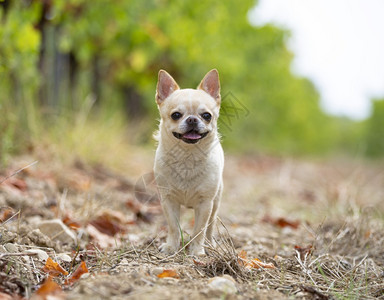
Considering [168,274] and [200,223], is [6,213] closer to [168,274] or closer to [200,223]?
[200,223]

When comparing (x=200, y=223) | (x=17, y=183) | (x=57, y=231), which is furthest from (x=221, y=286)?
(x=17, y=183)

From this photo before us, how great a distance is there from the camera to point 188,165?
11.3 feet

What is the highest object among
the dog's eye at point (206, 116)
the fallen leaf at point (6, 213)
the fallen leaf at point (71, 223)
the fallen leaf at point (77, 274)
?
the dog's eye at point (206, 116)

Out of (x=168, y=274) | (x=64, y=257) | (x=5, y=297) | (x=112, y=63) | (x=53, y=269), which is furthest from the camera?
(x=112, y=63)

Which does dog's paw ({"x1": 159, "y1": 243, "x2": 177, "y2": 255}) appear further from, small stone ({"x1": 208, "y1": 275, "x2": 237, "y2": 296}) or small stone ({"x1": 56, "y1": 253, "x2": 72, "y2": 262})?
small stone ({"x1": 208, "y1": 275, "x2": 237, "y2": 296})

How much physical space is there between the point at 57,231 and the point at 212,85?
1.71 metres

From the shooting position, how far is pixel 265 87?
995 inches

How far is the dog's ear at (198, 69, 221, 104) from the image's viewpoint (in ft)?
11.8

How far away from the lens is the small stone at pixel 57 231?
11.9 ft

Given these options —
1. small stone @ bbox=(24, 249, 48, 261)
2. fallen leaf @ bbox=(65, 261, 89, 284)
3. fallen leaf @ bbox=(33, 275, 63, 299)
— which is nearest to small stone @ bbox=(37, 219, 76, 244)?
small stone @ bbox=(24, 249, 48, 261)

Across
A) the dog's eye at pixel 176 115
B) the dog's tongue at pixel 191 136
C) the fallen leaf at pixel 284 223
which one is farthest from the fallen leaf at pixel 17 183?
the fallen leaf at pixel 284 223

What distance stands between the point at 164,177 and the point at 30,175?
2706 millimetres

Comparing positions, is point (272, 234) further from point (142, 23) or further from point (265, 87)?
point (265, 87)

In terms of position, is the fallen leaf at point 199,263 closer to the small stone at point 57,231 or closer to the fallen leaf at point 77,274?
the fallen leaf at point 77,274
